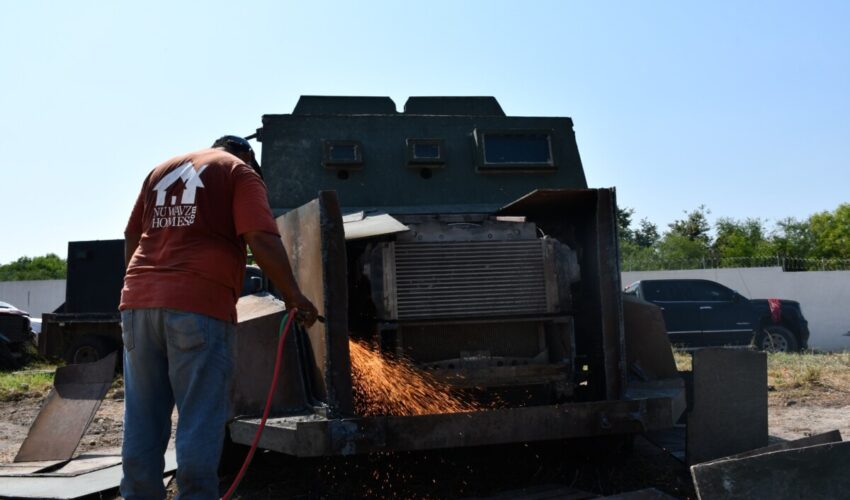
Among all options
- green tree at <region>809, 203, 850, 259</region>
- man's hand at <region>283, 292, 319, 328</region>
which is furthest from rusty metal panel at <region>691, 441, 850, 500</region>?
green tree at <region>809, 203, 850, 259</region>

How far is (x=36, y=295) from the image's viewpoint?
31.5 m

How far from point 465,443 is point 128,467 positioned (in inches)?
58.9

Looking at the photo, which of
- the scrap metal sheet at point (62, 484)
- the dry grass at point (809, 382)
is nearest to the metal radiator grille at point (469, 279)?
the scrap metal sheet at point (62, 484)

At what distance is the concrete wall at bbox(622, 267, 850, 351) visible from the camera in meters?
22.1

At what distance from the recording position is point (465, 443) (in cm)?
389

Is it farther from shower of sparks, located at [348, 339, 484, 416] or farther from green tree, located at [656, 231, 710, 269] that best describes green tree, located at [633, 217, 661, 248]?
shower of sparks, located at [348, 339, 484, 416]

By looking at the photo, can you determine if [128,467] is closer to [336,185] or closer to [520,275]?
[520,275]

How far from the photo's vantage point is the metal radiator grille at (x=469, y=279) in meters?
4.19

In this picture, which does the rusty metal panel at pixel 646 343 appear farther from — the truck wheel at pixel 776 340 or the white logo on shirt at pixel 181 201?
the truck wheel at pixel 776 340

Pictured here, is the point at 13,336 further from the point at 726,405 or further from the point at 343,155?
the point at 726,405

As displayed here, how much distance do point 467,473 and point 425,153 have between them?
2.40 meters

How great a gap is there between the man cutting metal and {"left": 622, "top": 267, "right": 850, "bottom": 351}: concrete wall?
1934cm

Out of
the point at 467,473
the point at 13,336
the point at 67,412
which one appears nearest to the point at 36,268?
the point at 13,336

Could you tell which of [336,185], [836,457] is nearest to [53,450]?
[336,185]
